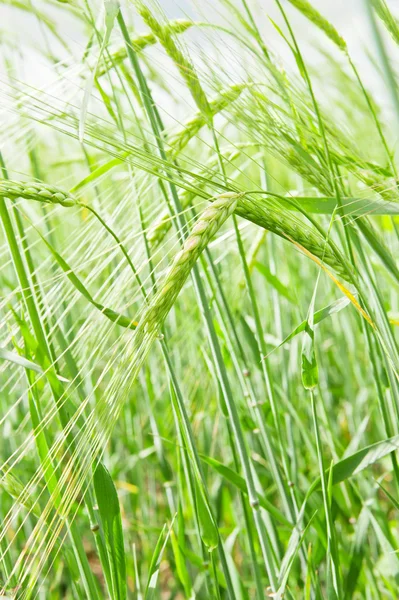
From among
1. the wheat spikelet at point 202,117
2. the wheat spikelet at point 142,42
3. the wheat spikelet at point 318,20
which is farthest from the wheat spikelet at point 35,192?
the wheat spikelet at point 318,20

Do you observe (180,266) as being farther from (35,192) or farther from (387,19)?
(387,19)

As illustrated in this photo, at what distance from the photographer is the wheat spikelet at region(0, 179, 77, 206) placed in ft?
1.60

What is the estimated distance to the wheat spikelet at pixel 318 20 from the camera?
0.71 m

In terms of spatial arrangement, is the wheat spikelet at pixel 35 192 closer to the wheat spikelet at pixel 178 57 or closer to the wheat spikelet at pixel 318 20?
the wheat spikelet at pixel 178 57

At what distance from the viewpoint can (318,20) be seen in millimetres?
726

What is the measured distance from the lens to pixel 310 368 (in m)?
0.62

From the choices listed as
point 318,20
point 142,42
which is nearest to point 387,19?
point 318,20

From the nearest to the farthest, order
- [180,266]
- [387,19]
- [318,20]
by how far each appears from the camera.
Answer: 1. [180,266]
2. [387,19]
3. [318,20]

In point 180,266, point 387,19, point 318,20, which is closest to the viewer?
point 180,266

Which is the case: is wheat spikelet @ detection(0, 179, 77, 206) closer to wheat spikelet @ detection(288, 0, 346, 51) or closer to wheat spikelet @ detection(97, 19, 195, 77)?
wheat spikelet @ detection(97, 19, 195, 77)

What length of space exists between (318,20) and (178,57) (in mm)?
199

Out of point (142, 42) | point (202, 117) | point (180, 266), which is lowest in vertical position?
point (180, 266)

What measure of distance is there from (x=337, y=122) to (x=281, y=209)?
22 cm

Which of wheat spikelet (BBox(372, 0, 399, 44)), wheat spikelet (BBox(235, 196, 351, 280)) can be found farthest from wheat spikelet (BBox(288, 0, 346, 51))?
wheat spikelet (BBox(235, 196, 351, 280))
